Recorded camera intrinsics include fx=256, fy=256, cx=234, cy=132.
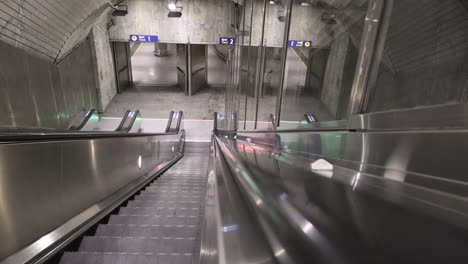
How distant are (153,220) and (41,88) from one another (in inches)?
243

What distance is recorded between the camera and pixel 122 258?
1.32 metres

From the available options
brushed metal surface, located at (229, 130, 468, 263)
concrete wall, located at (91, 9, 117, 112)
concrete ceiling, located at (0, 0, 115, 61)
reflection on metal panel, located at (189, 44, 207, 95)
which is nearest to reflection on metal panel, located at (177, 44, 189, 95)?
reflection on metal panel, located at (189, 44, 207, 95)

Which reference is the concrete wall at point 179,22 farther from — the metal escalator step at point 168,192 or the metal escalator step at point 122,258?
the metal escalator step at point 122,258

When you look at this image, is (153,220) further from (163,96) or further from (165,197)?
(163,96)

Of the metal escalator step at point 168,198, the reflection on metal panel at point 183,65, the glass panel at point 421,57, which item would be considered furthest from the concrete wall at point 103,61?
the glass panel at point 421,57

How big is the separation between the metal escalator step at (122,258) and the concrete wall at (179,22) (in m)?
12.0

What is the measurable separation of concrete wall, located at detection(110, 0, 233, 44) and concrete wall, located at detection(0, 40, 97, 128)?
2.62 m

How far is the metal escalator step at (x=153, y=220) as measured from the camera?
188 cm

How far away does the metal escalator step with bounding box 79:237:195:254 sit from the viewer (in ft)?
4.70

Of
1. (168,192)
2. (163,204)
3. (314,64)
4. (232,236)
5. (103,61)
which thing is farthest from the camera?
(103,61)

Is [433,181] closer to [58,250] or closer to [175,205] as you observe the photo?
[58,250]

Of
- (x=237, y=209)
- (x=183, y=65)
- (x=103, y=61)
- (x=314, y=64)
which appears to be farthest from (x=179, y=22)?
(x=237, y=209)

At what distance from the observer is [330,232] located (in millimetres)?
530

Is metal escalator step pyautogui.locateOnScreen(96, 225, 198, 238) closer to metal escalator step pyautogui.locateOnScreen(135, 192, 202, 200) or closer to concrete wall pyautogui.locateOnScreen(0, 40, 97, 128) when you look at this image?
metal escalator step pyautogui.locateOnScreen(135, 192, 202, 200)
